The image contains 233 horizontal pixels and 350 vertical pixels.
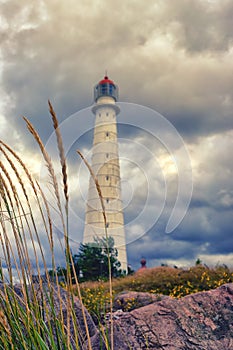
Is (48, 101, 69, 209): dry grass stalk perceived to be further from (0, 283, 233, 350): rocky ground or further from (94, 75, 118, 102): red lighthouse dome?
(94, 75, 118, 102): red lighthouse dome

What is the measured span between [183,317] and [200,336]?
0.24 meters

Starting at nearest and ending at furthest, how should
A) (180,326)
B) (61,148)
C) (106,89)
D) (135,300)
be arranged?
(61,148) < (180,326) < (135,300) < (106,89)

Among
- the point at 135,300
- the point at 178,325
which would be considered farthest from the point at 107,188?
the point at 178,325

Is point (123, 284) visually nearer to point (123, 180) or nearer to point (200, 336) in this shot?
point (200, 336)

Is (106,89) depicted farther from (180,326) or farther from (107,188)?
(180,326)

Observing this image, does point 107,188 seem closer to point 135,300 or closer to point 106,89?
point 106,89

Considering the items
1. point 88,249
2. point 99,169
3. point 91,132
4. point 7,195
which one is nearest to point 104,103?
point 91,132

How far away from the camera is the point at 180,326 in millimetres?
4371

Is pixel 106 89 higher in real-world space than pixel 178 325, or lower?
higher

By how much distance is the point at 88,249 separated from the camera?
1752cm

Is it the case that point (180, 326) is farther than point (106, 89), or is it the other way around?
point (106, 89)

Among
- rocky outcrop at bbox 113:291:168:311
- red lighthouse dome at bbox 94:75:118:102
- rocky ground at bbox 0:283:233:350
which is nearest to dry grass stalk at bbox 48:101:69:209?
rocky ground at bbox 0:283:233:350

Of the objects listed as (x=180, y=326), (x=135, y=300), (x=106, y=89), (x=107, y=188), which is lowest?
(x=180, y=326)

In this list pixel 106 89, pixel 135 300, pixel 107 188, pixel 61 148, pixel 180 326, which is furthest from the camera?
pixel 106 89
